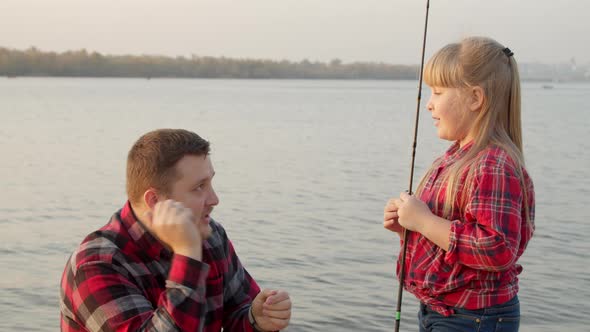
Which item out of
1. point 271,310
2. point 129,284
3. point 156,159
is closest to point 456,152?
point 271,310

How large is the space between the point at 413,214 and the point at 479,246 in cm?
29

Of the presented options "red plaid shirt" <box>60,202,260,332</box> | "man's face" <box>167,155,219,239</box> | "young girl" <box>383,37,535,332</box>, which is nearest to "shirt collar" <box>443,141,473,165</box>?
"young girl" <box>383,37,535,332</box>

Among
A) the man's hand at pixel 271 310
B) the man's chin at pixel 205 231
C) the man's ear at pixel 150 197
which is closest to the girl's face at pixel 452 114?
the man's hand at pixel 271 310

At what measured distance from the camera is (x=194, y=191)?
9.23 feet

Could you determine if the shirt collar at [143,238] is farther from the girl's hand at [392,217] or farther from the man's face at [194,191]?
the girl's hand at [392,217]

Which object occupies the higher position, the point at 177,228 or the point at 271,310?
the point at 177,228

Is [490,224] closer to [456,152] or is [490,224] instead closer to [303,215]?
[456,152]

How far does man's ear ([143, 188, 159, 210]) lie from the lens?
2.77 m

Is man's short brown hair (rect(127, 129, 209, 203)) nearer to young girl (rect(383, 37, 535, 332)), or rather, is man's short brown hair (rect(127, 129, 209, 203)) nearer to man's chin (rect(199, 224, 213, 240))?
man's chin (rect(199, 224, 213, 240))

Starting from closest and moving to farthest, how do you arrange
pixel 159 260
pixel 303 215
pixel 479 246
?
pixel 159 260 → pixel 479 246 → pixel 303 215

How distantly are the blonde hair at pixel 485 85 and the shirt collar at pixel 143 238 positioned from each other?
1.09 m

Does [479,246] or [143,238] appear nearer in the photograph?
[143,238]

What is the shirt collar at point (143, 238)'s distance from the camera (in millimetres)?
2697

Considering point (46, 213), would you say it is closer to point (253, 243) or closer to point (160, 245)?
point (253, 243)
